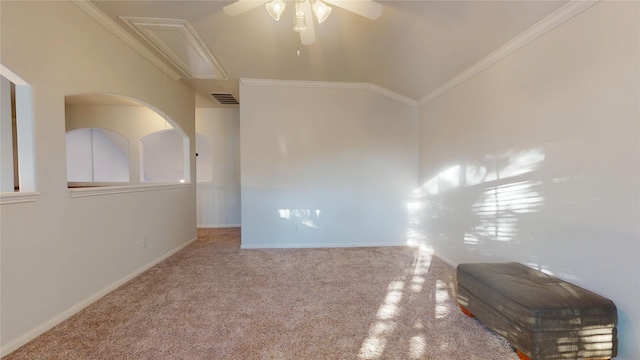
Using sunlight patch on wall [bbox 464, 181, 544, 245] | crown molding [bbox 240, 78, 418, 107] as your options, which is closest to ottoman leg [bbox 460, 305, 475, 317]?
sunlight patch on wall [bbox 464, 181, 544, 245]

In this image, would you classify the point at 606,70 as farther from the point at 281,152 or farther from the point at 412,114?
the point at 281,152

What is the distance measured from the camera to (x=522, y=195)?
2080mm

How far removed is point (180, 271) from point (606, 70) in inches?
165

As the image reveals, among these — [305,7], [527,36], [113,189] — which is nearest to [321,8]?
[305,7]

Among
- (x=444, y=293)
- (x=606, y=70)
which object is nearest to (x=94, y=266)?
(x=444, y=293)

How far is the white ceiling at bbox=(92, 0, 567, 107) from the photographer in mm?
1981

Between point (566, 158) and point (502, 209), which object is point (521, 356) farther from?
point (566, 158)

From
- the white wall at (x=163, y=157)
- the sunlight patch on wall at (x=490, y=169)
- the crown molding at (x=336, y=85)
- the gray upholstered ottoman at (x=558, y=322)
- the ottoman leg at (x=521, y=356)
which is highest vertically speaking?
the crown molding at (x=336, y=85)

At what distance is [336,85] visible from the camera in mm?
3816

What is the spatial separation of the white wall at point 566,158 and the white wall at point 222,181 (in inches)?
177

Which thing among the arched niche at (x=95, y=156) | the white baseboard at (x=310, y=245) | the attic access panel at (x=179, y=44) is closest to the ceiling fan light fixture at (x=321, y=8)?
the attic access panel at (x=179, y=44)

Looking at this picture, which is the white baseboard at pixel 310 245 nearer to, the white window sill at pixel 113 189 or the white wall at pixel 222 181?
the white window sill at pixel 113 189

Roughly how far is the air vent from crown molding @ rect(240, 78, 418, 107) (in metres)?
1.03

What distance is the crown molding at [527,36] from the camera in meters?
1.65
